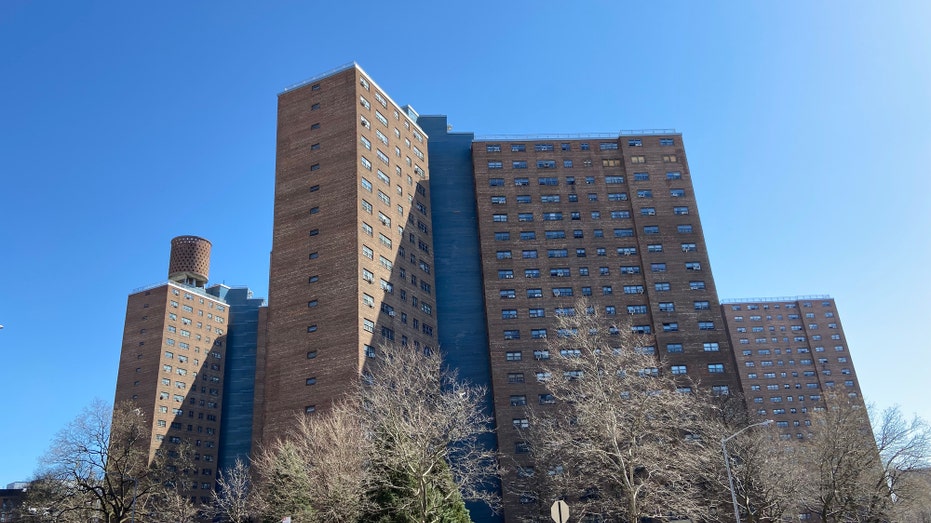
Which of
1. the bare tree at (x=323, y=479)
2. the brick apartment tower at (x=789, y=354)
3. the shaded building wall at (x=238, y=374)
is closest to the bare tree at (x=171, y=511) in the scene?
the bare tree at (x=323, y=479)

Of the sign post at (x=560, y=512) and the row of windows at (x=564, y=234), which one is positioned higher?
the row of windows at (x=564, y=234)

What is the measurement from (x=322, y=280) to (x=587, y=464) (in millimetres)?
34466

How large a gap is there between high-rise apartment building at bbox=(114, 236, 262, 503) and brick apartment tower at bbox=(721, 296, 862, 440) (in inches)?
4524

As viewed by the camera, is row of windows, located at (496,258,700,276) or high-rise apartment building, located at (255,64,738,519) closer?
high-rise apartment building, located at (255,64,738,519)

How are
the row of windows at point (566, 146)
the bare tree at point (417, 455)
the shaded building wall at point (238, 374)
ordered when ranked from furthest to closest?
1. the shaded building wall at point (238, 374)
2. the row of windows at point (566, 146)
3. the bare tree at point (417, 455)

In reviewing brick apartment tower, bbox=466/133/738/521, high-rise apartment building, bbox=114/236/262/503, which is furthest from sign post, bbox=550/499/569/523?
high-rise apartment building, bbox=114/236/262/503

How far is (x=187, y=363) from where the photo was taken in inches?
5167

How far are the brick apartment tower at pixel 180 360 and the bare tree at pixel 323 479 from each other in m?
75.7

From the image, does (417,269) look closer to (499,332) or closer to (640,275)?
(499,332)

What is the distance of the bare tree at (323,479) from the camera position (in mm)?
41375

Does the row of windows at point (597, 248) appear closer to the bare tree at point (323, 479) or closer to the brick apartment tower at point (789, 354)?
the bare tree at point (323, 479)

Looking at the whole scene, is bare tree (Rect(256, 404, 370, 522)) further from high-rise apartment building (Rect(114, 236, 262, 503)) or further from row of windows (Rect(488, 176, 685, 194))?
high-rise apartment building (Rect(114, 236, 262, 503))

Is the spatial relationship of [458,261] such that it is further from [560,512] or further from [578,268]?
[560,512]

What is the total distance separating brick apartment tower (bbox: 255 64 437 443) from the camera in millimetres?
67125
